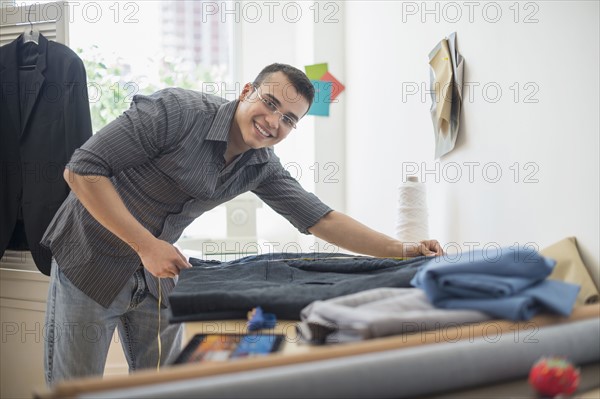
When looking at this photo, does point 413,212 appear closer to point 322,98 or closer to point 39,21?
point 322,98

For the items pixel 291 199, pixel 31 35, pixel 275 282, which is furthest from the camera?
pixel 31 35

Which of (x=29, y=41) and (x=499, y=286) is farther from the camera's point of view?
(x=29, y=41)

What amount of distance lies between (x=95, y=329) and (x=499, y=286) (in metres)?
1.28

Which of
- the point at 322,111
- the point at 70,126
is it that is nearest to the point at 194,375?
the point at 70,126

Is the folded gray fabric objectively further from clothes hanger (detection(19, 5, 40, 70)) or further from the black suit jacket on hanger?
clothes hanger (detection(19, 5, 40, 70))

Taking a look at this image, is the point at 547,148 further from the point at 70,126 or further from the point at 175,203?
the point at 70,126

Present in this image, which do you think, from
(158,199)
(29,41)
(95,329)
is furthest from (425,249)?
(29,41)

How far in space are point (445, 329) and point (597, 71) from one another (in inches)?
24.6

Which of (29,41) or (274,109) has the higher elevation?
(29,41)

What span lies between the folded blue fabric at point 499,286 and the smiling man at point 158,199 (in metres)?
0.64

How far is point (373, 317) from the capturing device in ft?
3.00

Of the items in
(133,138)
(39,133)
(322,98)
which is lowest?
(133,138)

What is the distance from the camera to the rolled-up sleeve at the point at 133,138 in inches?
63.1

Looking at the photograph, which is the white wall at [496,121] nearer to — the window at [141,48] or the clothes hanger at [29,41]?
the window at [141,48]
